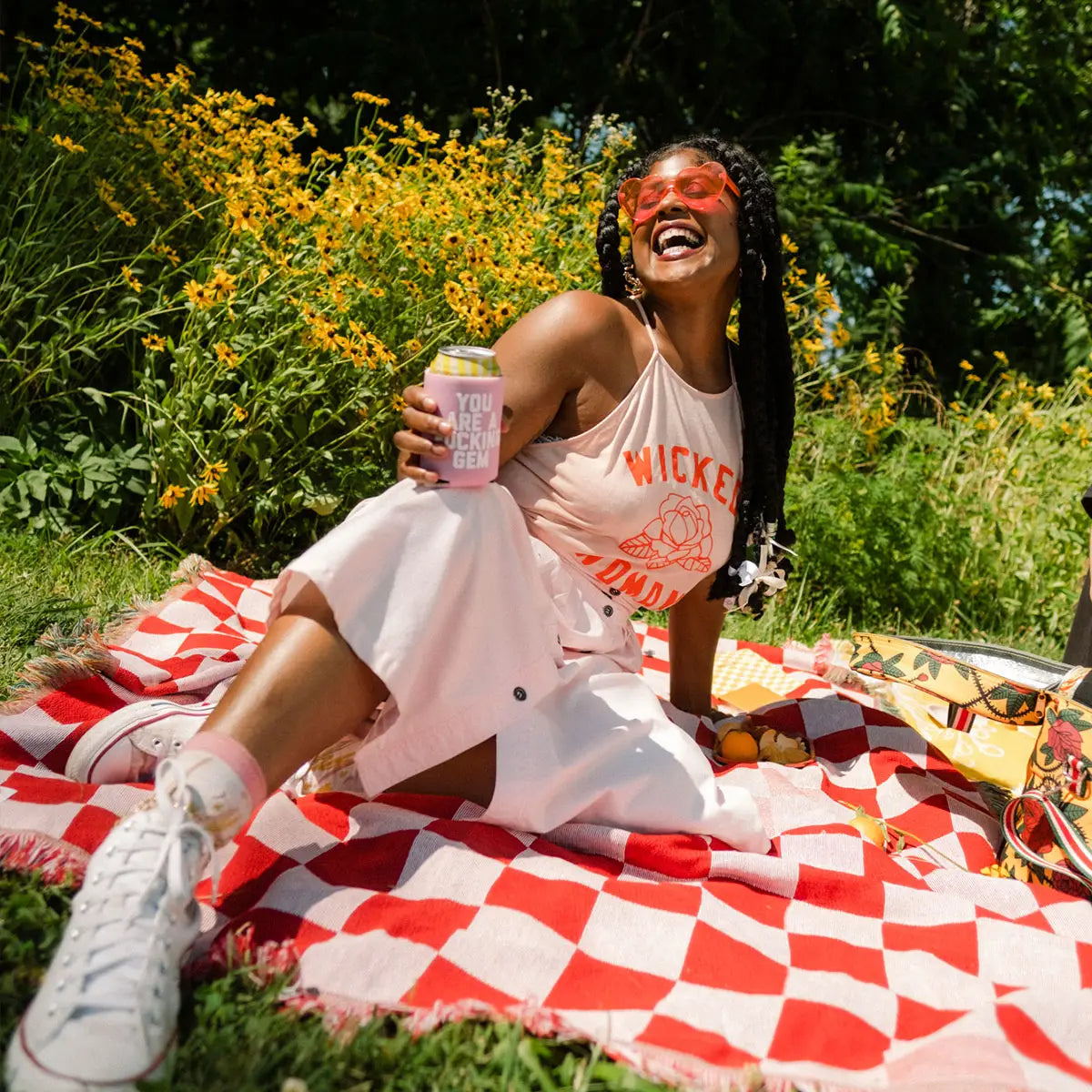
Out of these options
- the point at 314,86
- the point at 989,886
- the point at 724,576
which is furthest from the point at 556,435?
the point at 314,86

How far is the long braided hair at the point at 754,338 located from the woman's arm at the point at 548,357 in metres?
0.41

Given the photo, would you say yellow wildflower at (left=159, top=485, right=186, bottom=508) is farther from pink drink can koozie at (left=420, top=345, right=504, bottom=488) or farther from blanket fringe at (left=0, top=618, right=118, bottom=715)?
pink drink can koozie at (left=420, top=345, right=504, bottom=488)

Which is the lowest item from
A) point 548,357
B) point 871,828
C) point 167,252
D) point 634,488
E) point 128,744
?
point 871,828

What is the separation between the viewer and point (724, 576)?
7.89 ft

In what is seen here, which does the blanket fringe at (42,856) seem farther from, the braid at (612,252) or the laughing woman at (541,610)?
the braid at (612,252)

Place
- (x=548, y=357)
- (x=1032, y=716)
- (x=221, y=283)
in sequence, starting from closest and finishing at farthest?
1. (x=548, y=357)
2. (x=1032, y=716)
3. (x=221, y=283)

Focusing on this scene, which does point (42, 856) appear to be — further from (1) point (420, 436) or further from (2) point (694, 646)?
(2) point (694, 646)

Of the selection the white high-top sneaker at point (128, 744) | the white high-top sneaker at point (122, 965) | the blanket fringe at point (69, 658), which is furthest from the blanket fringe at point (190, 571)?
the white high-top sneaker at point (122, 965)

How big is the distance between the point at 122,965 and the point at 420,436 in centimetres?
87

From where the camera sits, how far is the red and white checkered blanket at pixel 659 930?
1382 millimetres

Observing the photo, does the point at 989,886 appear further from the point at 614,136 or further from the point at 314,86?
the point at 314,86

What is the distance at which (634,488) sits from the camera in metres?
2.09

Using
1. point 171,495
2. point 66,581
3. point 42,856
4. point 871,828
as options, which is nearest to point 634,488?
point 871,828

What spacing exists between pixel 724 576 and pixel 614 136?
254cm
